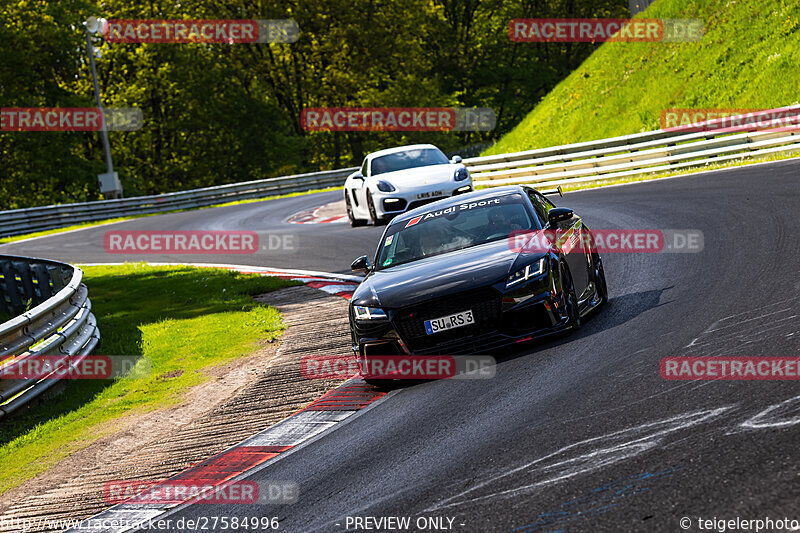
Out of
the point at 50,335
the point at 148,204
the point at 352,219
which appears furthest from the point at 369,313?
the point at 148,204

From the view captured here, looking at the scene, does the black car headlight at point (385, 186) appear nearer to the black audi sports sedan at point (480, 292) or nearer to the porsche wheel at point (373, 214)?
the porsche wheel at point (373, 214)

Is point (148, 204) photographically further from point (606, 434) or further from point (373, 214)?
point (606, 434)

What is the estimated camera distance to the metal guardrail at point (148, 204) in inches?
1422

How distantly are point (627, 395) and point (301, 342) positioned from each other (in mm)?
5174

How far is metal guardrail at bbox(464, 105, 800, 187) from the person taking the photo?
18.6 meters

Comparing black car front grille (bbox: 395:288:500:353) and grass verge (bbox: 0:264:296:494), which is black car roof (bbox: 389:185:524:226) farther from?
grass verge (bbox: 0:264:296:494)

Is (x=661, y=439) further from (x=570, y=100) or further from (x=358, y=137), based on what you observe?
(x=358, y=137)

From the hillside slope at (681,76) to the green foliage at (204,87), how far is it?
79.7 feet

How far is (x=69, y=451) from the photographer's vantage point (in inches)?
299

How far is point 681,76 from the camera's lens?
2677 centimetres

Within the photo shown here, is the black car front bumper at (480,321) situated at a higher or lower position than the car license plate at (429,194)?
lower

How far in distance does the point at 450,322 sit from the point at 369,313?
731mm

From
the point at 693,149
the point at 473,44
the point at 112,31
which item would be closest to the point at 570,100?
the point at 693,149

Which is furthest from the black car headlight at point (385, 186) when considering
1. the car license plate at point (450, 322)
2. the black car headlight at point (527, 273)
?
the car license plate at point (450, 322)
